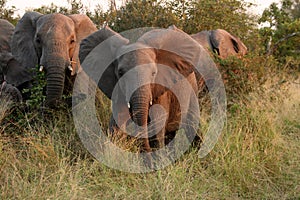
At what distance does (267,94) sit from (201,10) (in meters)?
Answer: 2.62

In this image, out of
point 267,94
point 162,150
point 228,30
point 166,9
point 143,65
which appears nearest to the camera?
point 143,65

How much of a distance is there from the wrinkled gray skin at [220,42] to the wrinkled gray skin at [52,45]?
213cm

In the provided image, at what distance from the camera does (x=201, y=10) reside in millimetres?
9719

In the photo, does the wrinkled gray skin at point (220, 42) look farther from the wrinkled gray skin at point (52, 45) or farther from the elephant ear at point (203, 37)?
the wrinkled gray skin at point (52, 45)

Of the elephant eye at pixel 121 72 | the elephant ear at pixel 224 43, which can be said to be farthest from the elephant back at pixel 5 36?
the elephant eye at pixel 121 72

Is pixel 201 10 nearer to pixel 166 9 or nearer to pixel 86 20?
pixel 166 9

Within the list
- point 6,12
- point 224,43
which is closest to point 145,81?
point 224,43

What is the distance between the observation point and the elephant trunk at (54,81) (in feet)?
21.4

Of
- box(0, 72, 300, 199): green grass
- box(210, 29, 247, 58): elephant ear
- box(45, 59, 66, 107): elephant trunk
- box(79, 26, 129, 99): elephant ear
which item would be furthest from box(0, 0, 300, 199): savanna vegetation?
box(210, 29, 247, 58): elephant ear

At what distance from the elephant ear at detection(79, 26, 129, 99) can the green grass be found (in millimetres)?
706

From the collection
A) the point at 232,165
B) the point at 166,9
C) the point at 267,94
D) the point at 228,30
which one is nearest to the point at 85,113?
the point at 232,165

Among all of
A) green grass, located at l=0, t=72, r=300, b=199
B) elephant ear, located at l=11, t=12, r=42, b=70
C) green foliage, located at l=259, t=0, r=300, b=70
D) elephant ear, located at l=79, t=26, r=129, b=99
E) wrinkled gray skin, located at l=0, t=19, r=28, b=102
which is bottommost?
green foliage, located at l=259, t=0, r=300, b=70

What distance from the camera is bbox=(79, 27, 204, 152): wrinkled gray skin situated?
16.6 feet

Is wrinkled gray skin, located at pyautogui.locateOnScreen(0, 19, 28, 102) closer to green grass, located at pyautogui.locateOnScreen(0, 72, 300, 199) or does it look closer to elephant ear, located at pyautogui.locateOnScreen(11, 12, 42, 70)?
elephant ear, located at pyautogui.locateOnScreen(11, 12, 42, 70)
